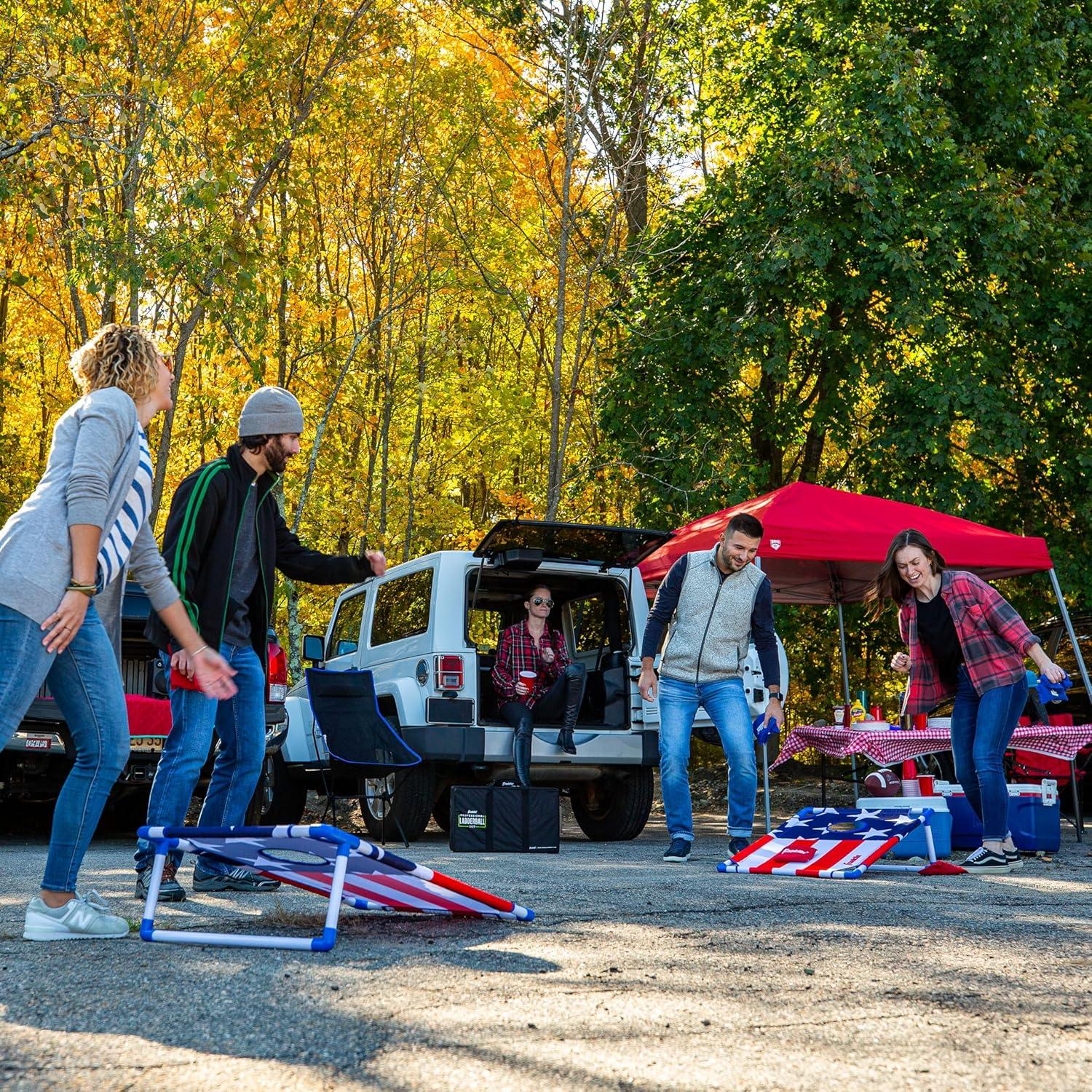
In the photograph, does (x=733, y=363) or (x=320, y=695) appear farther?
(x=733, y=363)

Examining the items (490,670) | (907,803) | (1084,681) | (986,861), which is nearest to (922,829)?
(907,803)

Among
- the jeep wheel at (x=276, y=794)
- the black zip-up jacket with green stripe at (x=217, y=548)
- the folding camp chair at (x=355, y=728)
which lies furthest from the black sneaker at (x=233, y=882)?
the jeep wheel at (x=276, y=794)

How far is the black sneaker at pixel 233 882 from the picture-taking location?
547 centimetres

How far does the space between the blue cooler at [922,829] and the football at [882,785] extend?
1.74ft

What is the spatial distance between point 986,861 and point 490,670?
3.66m

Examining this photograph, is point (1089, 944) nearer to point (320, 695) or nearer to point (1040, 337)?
point (320, 695)

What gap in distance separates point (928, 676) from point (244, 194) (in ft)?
35.3

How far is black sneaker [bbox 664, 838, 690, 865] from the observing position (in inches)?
302

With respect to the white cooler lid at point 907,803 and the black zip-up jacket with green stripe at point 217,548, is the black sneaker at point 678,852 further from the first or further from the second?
the black zip-up jacket with green stripe at point 217,548

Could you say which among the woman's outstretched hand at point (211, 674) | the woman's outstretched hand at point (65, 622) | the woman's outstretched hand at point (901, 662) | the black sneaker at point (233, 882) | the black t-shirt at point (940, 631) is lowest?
the black sneaker at point (233, 882)

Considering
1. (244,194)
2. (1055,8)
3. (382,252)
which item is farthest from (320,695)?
(1055,8)

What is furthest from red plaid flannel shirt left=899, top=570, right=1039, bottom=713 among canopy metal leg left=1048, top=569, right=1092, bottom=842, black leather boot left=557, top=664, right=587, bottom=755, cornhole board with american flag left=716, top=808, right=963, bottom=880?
black leather boot left=557, top=664, right=587, bottom=755

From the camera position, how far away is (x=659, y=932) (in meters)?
4.43

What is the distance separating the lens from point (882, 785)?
27.8 feet
